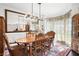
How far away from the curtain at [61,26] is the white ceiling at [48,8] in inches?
3.4

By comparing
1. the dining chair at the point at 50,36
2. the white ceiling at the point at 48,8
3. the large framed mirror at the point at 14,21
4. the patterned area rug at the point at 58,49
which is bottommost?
the patterned area rug at the point at 58,49

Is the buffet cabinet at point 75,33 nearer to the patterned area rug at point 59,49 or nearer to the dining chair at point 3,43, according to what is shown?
the patterned area rug at point 59,49

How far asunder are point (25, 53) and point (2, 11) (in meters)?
0.82

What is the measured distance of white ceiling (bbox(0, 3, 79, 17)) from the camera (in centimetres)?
240

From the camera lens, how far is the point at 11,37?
93.4 inches

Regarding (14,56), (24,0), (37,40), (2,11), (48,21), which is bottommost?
(14,56)

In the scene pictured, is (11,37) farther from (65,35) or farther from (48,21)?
(65,35)

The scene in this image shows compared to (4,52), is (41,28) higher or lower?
higher

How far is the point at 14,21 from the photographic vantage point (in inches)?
93.8

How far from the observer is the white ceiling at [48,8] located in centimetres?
240

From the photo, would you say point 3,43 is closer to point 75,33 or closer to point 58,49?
point 58,49

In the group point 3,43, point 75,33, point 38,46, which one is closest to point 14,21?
point 3,43

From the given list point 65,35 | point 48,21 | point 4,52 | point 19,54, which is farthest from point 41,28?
point 4,52

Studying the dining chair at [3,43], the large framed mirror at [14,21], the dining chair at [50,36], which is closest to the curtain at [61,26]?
the dining chair at [50,36]
